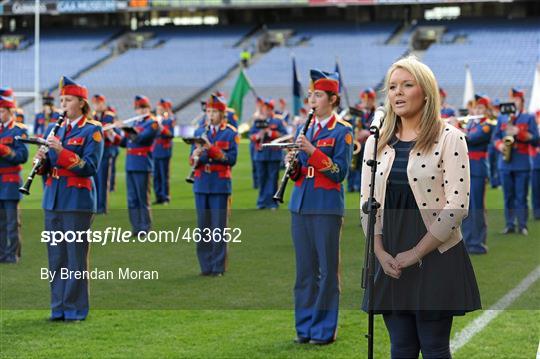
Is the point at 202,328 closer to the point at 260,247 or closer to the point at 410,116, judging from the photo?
the point at 260,247

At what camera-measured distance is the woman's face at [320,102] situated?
5988mm

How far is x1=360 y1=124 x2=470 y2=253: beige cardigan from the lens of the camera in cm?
350

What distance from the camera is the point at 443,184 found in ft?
11.6

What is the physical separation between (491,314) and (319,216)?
1.79m

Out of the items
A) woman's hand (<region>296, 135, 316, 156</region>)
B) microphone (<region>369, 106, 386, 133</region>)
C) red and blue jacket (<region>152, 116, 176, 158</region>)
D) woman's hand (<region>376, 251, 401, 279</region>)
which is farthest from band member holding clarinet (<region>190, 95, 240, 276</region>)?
red and blue jacket (<region>152, 116, 176, 158</region>)

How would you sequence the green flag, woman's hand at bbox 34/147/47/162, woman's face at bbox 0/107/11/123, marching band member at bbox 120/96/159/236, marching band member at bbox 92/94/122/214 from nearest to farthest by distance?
Answer: 1. woman's hand at bbox 34/147/47/162
2. woman's face at bbox 0/107/11/123
3. marching band member at bbox 120/96/159/236
4. marching band member at bbox 92/94/122/214
5. the green flag

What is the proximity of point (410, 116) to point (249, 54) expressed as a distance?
40.2m

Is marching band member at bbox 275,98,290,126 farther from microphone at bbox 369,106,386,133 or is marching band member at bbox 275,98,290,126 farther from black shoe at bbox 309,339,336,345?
microphone at bbox 369,106,386,133

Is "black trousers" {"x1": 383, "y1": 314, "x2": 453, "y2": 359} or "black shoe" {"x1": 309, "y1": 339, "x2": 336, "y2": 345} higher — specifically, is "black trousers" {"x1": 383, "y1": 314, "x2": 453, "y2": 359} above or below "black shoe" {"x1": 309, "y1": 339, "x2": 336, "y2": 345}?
above

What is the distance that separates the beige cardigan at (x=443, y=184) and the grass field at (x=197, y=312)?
5.07 feet

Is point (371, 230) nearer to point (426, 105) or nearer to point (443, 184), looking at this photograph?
point (443, 184)

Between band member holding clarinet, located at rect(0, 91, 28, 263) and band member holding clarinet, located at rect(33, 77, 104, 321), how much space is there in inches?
93.3

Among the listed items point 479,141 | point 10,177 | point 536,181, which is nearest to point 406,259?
point 10,177

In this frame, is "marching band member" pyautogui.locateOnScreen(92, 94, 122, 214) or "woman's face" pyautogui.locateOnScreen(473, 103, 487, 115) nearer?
"woman's face" pyautogui.locateOnScreen(473, 103, 487, 115)
